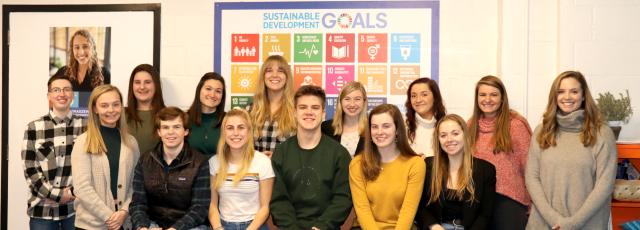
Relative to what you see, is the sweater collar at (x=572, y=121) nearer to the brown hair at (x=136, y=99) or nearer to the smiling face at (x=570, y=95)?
the smiling face at (x=570, y=95)

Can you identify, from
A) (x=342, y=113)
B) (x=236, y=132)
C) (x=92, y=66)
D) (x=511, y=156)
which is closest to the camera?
(x=236, y=132)

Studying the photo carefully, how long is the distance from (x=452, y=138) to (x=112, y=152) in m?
1.92

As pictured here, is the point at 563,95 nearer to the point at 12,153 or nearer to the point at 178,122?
the point at 178,122

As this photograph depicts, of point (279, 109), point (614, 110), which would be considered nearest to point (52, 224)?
point (279, 109)

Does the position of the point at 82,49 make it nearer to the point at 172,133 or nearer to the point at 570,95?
the point at 172,133

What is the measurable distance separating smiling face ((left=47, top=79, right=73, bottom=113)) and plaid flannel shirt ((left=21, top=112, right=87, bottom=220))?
67 millimetres

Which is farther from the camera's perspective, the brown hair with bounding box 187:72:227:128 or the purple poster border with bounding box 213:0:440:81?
the purple poster border with bounding box 213:0:440:81

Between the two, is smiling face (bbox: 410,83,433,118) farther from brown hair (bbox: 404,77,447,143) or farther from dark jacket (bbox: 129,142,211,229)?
dark jacket (bbox: 129,142,211,229)

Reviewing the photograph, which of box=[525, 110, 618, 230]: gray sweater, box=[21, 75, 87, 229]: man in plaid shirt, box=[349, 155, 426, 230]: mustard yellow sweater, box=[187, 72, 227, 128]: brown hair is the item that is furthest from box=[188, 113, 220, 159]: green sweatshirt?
box=[525, 110, 618, 230]: gray sweater

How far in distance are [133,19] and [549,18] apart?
306cm

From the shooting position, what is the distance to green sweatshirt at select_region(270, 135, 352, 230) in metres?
3.23

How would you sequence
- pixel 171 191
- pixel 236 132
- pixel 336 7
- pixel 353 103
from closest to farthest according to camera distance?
pixel 171 191 → pixel 236 132 → pixel 353 103 → pixel 336 7

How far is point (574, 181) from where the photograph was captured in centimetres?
326

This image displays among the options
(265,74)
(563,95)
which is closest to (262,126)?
(265,74)
